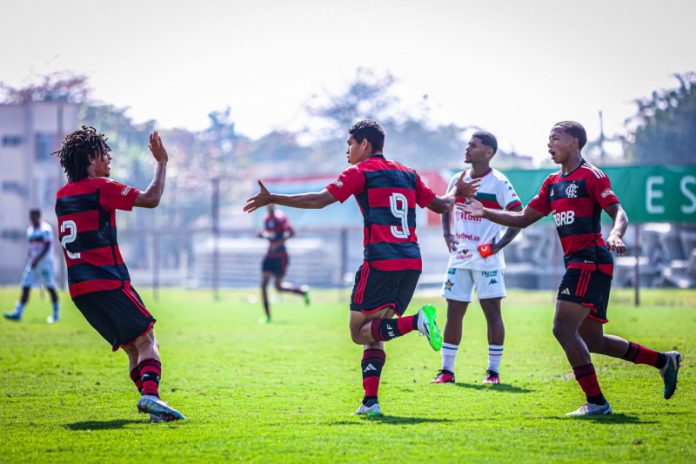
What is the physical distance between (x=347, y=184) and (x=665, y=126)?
30.0 metres

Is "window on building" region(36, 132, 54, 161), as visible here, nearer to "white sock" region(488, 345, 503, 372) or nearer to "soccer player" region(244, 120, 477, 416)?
"white sock" region(488, 345, 503, 372)

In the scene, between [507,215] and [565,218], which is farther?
[507,215]

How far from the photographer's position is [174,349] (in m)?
13.7

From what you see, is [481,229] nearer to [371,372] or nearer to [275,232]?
[371,372]

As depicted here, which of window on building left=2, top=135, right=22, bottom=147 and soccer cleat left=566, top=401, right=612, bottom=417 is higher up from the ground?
window on building left=2, top=135, right=22, bottom=147

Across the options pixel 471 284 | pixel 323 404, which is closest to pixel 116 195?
pixel 323 404

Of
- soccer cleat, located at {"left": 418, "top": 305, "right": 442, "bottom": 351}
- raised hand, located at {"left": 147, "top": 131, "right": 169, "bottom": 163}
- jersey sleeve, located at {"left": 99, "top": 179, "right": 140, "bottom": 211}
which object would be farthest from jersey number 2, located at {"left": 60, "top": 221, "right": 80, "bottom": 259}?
soccer cleat, located at {"left": 418, "top": 305, "right": 442, "bottom": 351}

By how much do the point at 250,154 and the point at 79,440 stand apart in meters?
58.9

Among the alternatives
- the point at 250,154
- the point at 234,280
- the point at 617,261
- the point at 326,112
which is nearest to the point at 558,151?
the point at 617,261

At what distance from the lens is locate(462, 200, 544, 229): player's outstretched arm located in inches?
314

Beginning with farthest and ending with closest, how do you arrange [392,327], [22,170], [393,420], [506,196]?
[22,170] → [506,196] → [392,327] → [393,420]

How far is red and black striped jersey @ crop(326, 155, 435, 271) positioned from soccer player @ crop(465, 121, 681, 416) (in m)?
1.18

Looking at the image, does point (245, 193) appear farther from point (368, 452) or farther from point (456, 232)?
point (368, 452)

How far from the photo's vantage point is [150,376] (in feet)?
24.1
